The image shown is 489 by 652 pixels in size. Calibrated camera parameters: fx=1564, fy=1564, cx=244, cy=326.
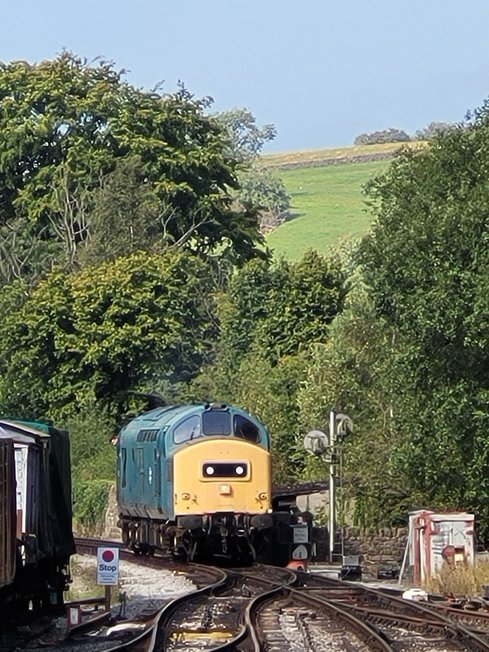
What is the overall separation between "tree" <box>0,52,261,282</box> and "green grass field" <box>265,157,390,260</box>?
27.5m

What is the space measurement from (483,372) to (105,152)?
37143 millimetres

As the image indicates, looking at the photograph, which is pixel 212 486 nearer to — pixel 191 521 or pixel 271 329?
pixel 191 521

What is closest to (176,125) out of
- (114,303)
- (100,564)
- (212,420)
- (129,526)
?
(114,303)

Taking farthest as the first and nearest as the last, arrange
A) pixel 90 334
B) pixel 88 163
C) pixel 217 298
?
pixel 88 163
pixel 217 298
pixel 90 334

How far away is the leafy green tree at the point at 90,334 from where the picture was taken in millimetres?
54875

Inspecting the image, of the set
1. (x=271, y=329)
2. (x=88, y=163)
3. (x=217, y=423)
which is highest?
(x=88, y=163)

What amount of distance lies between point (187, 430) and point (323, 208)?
91405mm

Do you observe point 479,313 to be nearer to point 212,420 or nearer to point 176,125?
point 212,420

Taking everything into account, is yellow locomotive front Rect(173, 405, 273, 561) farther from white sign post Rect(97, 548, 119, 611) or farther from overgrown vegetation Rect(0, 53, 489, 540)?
white sign post Rect(97, 548, 119, 611)

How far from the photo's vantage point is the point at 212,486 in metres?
29.1

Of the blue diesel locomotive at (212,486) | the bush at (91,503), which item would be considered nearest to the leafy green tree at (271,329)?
the bush at (91,503)

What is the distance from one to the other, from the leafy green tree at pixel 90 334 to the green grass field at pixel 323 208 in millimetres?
37704

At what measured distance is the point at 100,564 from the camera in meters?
20.7

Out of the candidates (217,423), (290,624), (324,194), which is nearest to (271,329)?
(217,423)
